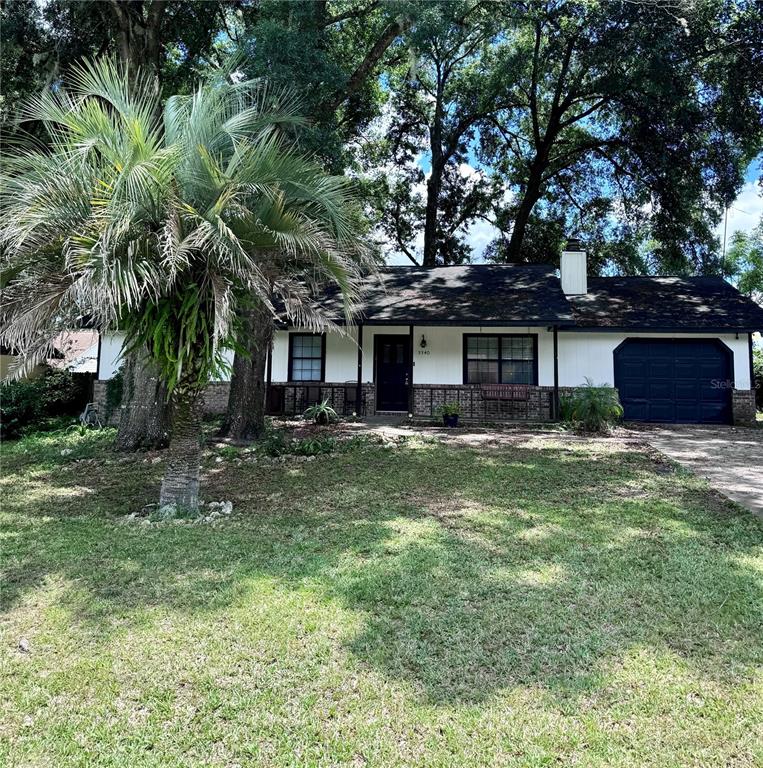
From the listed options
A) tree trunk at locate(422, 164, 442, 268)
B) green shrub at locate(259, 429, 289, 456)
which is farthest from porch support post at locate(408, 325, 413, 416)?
tree trunk at locate(422, 164, 442, 268)

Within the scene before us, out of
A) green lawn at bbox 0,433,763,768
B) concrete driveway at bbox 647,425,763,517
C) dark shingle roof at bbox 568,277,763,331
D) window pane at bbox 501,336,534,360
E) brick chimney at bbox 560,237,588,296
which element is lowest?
green lawn at bbox 0,433,763,768

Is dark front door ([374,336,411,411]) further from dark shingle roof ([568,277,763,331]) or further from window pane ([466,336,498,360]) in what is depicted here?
dark shingle roof ([568,277,763,331])

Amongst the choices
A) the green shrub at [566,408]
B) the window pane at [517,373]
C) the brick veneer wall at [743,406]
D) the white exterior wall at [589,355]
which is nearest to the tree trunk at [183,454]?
the green shrub at [566,408]

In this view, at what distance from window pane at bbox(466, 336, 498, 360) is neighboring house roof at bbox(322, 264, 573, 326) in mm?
907

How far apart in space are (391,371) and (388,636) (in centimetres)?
1174

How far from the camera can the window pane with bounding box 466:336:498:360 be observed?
1394 centimetres

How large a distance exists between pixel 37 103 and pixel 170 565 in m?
4.58

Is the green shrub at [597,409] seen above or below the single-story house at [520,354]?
below

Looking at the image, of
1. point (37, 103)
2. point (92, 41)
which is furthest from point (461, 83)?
point (37, 103)

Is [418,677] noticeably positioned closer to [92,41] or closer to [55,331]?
[55,331]

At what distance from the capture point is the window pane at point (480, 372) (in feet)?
45.6

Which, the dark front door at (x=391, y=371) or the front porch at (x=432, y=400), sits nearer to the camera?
the front porch at (x=432, y=400)

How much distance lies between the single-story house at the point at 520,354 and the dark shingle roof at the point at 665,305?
0.16ft

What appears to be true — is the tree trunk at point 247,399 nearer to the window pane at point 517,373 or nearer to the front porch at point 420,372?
the front porch at point 420,372
